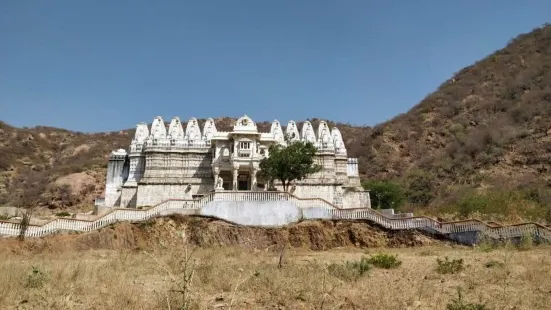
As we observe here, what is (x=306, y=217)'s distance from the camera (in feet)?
86.0

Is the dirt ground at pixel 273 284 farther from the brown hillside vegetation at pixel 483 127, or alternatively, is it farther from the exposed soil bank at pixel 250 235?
the brown hillside vegetation at pixel 483 127

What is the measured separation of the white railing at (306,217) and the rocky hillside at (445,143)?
18259mm

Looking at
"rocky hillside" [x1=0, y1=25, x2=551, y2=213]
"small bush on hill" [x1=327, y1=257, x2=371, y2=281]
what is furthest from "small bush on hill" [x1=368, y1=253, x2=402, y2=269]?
"rocky hillside" [x1=0, y1=25, x2=551, y2=213]

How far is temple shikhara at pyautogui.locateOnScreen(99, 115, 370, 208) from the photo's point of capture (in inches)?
1421

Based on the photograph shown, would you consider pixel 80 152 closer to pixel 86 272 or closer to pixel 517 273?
pixel 86 272

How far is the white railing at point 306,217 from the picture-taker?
Result: 72.5 ft

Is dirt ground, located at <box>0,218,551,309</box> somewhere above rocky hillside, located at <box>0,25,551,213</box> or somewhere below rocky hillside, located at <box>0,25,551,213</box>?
below

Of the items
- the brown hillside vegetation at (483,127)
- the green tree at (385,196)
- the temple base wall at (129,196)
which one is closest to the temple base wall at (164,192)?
the temple base wall at (129,196)

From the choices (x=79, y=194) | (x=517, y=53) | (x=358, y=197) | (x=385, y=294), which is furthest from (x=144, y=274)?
(x=517, y=53)

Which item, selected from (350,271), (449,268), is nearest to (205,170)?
(350,271)

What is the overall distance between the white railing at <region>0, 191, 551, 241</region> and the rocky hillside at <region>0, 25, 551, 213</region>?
1826cm

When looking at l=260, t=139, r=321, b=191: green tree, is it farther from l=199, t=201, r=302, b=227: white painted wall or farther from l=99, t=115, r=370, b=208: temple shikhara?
l=199, t=201, r=302, b=227: white painted wall

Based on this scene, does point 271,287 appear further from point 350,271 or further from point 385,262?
Result: point 385,262

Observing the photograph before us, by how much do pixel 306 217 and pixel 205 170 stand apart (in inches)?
554
